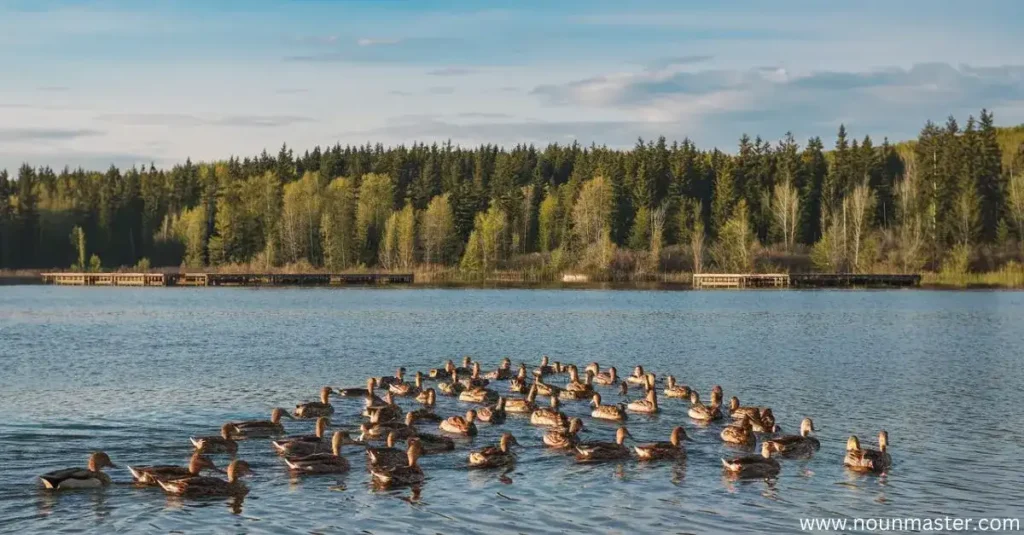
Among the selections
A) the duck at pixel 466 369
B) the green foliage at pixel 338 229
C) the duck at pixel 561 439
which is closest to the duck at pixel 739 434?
the duck at pixel 561 439

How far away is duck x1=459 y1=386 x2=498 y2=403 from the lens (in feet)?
107

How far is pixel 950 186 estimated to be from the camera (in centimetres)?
14312

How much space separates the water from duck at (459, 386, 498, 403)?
2.47 m

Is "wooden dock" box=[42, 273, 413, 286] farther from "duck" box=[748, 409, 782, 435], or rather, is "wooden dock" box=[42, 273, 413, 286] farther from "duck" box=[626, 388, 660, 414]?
"duck" box=[748, 409, 782, 435]

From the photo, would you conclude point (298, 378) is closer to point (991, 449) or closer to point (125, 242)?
point (991, 449)

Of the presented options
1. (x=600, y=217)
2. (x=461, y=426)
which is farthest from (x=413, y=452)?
(x=600, y=217)

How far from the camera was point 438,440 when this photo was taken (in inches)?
967

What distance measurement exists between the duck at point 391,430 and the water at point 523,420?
1244 mm

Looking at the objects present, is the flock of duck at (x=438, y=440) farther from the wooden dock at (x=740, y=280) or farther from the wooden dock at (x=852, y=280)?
the wooden dock at (x=852, y=280)

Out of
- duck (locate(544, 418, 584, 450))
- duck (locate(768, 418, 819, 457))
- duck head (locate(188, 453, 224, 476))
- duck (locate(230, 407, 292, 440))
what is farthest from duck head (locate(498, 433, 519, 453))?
duck head (locate(188, 453, 224, 476))

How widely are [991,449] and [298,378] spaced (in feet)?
74.5

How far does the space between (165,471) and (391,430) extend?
20.6ft

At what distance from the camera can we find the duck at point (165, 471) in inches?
802

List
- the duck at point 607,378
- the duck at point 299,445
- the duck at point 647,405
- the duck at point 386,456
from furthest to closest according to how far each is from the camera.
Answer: the duck at point 607,378 < the duck at point 647,405 < the duck at point 299,445 < the duck at point 386,456
